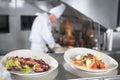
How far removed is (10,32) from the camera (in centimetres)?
221

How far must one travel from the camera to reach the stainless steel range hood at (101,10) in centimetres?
133

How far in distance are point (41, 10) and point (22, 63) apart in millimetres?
1471

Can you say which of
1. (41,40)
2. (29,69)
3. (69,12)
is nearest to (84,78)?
(29,69)

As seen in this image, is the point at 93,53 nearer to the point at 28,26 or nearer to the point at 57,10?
the point at 57,10

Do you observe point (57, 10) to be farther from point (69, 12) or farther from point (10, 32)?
point (10, 32)

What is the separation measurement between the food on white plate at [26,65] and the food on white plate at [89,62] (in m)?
0.12

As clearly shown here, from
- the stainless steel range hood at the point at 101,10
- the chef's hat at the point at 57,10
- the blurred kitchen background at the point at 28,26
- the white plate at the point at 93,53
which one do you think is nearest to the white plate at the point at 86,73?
the white plate at the point at 93,53

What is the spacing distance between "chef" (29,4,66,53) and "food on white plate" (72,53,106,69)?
1.03m

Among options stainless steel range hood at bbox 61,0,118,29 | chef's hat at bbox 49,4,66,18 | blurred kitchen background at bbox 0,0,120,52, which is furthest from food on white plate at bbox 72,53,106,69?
chef's hat at bbox 49,4,66,18

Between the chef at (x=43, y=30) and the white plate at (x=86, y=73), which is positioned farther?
the chef at (x=43, y=30)

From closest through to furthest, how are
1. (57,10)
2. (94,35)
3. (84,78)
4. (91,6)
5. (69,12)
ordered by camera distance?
(84,78) → (91,6) → (94,35) → (57,10) → (69,12)

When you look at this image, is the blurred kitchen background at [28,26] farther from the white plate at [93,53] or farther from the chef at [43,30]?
the white plate at [93,53]

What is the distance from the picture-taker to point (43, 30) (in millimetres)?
1948

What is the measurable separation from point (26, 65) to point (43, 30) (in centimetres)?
116
